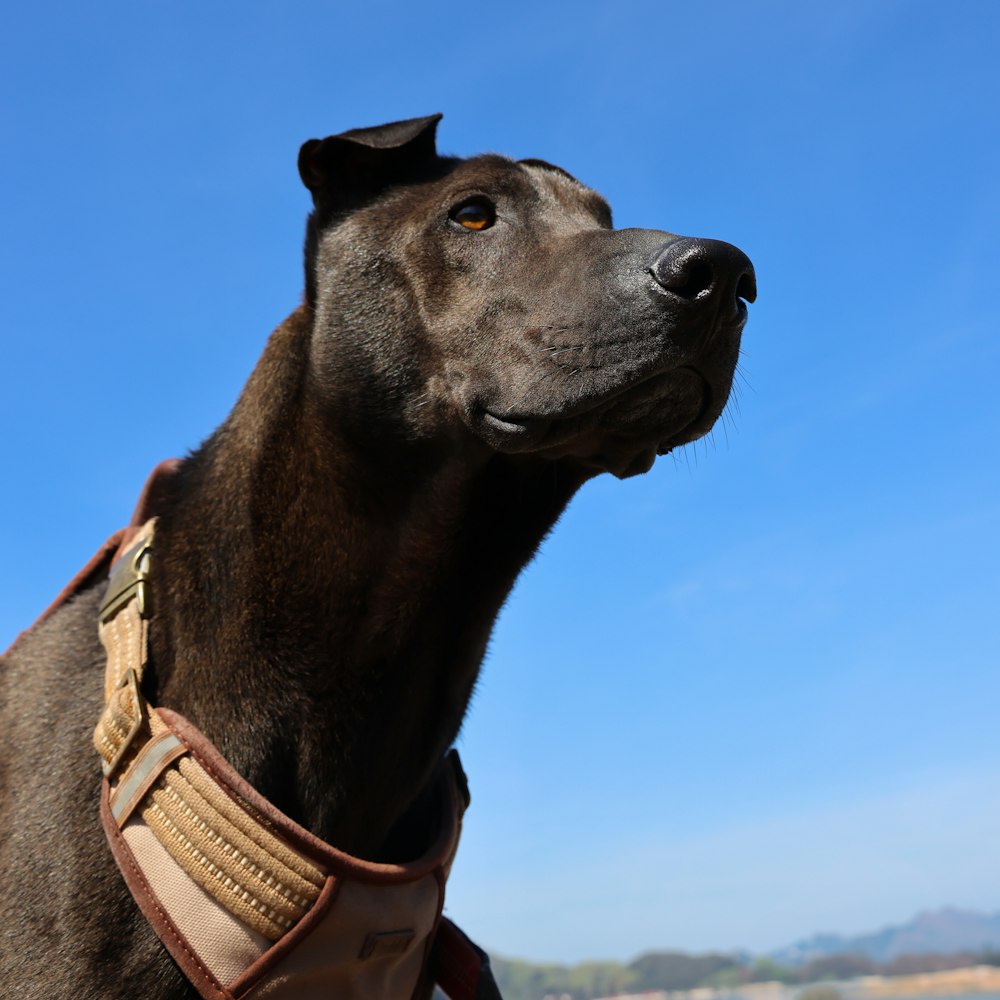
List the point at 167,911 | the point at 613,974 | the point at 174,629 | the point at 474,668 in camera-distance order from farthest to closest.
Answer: the point at 613,974 < the point at 474,668 < the point at 174,629 < the point at 167,911

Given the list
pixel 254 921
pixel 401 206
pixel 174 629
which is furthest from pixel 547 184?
pixel 254 921

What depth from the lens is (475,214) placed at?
406cm

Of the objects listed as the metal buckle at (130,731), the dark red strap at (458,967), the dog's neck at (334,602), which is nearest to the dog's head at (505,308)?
the dog's neck at (334,602)

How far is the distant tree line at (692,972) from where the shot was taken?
2630 inches

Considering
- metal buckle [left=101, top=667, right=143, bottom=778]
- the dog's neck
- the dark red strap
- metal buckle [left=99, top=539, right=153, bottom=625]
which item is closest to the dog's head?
the dog's neck

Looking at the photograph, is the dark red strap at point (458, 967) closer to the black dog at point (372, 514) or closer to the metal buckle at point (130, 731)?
Result: the black dog at point (372, 514)

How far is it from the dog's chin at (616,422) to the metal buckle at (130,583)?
134 cm

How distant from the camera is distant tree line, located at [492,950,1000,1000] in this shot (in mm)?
66812

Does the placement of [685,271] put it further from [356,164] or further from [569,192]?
[356,164]

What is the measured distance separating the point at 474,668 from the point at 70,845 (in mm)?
1531

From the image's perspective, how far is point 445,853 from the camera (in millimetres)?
3863

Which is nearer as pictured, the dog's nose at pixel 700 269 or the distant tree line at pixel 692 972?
the dog's nose at pixel 700 269

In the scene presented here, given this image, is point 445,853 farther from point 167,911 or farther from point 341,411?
point 341,411

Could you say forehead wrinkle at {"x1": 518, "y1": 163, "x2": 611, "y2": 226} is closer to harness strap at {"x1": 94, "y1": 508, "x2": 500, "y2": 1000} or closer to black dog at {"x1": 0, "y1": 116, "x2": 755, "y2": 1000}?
black dog at {"x1": 0, "y1": 116, "x2": 755, "y2": 1000}
